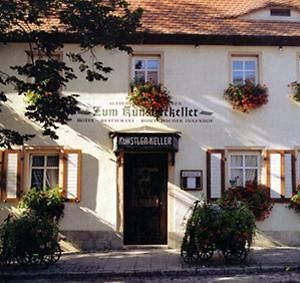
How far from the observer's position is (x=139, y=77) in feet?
45.1

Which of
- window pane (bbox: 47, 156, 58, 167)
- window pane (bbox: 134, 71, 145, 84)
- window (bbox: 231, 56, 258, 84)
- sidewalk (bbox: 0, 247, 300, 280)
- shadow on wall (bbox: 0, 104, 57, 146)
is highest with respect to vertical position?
window (bbox: 231, 56, 258, 84)

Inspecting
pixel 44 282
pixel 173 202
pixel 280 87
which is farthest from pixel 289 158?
pixel 44 282

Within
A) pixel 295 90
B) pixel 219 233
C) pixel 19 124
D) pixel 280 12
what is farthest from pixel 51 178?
pixel 280 12

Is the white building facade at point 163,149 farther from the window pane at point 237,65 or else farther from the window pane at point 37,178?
the window pane at point 237,65

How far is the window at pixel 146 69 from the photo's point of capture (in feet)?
45.1

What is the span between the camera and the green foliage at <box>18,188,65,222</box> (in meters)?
12.9

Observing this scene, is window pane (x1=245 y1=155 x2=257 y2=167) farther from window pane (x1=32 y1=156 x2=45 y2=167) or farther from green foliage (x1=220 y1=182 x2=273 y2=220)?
window pane (x1=32 y1=156 x2=45 y2=167)

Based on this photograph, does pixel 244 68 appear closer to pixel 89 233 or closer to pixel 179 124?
pixel 179 124

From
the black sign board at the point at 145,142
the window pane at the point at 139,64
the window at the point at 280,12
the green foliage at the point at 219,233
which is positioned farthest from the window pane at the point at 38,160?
the window at the point at 280,12

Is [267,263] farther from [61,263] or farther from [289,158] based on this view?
[61,263]

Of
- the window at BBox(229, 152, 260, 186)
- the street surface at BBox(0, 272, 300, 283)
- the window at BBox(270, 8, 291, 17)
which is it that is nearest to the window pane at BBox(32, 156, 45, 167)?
the street surface at BBox(0, 272, 300, 283)

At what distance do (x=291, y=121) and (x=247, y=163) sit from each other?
5.22ft

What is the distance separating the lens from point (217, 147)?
1344cm

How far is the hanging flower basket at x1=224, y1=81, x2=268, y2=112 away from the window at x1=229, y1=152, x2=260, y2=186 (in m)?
1.21
